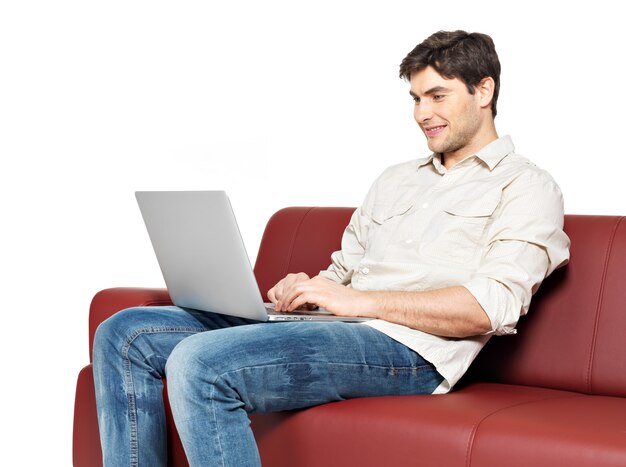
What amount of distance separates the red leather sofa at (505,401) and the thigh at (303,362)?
0.15 ft

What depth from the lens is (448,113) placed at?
2746 millimetres

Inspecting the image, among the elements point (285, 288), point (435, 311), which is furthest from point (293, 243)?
point (435, 311)

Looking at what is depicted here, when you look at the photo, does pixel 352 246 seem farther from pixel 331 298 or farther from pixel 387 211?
pixel 331 298

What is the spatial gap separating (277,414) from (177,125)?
2.27 m

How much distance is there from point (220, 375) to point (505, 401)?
0.66 meters

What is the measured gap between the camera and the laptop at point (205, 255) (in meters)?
2.38

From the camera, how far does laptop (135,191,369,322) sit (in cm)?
238

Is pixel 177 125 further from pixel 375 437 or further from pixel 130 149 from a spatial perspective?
pixel 375 437

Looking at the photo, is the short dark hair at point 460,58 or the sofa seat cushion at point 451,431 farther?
the short dark hair at point 460,58

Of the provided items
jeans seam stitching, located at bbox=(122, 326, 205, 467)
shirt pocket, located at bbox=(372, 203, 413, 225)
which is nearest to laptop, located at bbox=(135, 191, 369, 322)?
jeans seam stitching, located at bbox=(122, 326, 205, 467)

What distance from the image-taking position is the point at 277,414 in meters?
2.45

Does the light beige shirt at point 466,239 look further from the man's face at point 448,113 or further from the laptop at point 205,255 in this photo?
the laptop at point 205,255

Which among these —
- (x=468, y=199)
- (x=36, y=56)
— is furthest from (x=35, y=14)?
(x=468, y=199)

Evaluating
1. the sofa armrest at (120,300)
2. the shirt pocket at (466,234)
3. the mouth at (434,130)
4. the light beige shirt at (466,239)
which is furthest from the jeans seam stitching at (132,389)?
the mouth at (434,130)
